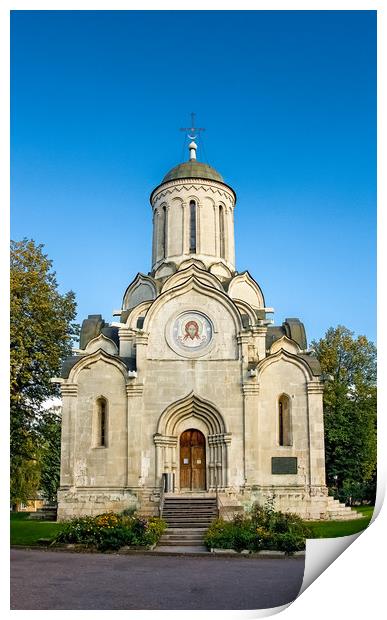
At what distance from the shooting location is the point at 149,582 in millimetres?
10914

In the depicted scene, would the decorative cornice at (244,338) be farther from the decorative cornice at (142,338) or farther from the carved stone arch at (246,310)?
the decorative cornice at (142,338)

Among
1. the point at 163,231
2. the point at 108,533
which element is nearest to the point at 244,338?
the point at 163,231

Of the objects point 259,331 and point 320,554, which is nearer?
point 320,554

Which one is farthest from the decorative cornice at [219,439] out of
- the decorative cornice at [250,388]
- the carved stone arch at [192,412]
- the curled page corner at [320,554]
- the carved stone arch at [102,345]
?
the curled page corner at [320,554]

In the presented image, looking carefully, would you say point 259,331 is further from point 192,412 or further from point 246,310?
point 192,412

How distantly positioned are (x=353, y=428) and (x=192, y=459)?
9.43 metres

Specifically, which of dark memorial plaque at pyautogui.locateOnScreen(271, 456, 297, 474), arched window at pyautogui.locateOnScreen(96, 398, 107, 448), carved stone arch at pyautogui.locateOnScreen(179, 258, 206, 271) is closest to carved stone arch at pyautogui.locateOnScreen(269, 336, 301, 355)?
dark memorial plaque at pyautogui.locateOnScreen(271, 456, 297, 474)

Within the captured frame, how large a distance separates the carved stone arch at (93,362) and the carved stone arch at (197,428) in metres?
2.03

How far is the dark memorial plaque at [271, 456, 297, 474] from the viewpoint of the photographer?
21438 millimetres

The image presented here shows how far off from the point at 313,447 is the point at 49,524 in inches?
328

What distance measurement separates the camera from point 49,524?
65.1 ft

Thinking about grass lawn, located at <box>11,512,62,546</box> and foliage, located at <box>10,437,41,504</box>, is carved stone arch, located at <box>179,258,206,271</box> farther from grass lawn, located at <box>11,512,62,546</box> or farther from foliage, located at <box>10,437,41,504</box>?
grass lawn, located at <box>11,512,62,546</box>
